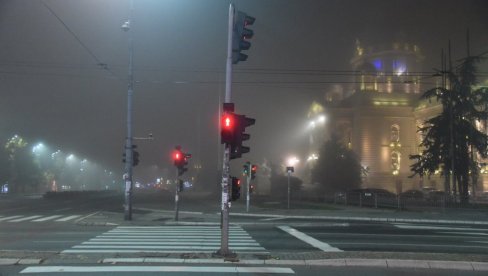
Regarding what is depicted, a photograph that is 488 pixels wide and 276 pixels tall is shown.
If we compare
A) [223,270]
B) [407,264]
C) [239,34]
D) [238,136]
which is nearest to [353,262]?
[407,264]

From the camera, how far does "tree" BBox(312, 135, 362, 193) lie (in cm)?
7056

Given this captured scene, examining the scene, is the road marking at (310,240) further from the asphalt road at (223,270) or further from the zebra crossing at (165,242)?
the asphalt road at (223,270)

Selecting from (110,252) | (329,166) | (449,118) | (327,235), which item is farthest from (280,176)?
(110,252)

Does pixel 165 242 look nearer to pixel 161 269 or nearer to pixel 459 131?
pixel 161 269

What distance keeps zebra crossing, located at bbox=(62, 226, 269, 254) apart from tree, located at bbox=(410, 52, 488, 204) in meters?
34.3

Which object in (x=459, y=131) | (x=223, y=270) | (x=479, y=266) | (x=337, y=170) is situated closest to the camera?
(x=223, y=270)

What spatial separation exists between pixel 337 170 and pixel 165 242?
5638cm

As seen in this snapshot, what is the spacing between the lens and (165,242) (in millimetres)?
16500

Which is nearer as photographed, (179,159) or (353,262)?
(353,262)

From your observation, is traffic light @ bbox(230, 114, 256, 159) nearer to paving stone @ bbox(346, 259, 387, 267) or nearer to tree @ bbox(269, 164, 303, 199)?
paving stone @ bbox(346, 259, 387, 267)

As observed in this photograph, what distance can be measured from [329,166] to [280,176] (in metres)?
7.58

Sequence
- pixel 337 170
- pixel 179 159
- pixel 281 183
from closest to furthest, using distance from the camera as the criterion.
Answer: pixel 179 159
pixel 337 170
pixel 281 183

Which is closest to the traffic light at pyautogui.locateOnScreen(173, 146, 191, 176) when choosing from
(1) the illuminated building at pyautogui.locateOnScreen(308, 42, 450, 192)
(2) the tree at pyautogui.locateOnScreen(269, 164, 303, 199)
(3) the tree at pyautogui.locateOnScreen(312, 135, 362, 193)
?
(2) the tree at pyautogui.locateOnScreen(269, 164, 303, 199)

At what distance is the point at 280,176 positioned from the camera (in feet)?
245
